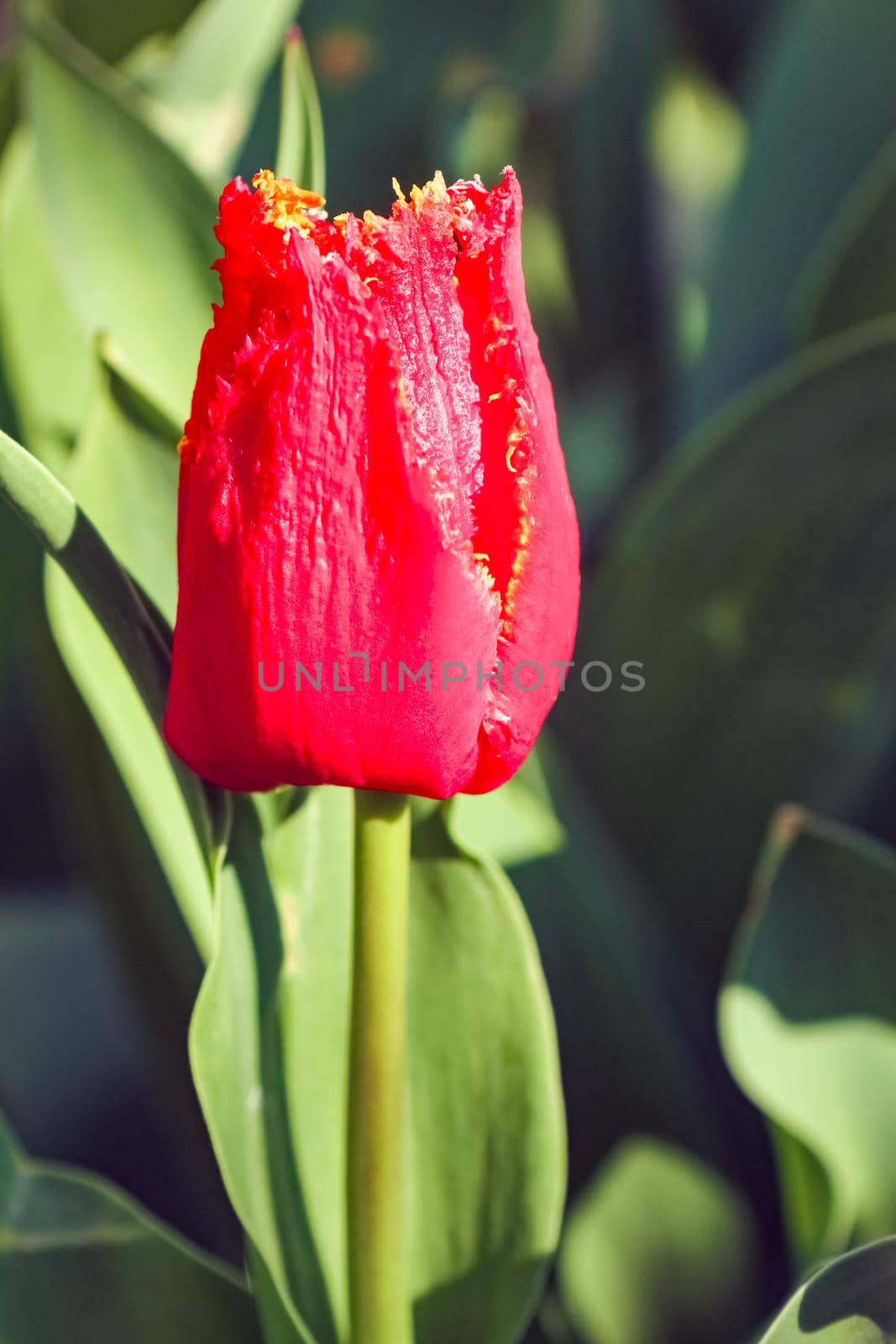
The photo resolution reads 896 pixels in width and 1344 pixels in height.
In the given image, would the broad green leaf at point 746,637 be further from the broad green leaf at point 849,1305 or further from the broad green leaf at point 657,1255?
the broad green leaf at point 849,1305

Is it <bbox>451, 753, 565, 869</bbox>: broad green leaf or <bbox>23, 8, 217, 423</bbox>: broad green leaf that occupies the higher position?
<bbox>23, 8, 217, 423</bbox>: broad green leaf

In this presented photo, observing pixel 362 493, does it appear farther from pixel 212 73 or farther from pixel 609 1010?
pixel 212 73

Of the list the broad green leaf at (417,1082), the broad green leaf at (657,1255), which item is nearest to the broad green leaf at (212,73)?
the broad green leaf at (417,1082)

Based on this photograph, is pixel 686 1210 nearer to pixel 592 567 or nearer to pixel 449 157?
pixel 592 567

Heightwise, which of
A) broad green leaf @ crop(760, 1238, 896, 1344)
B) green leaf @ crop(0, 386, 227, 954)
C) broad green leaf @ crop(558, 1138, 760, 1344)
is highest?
green leaf @ crop(0, 386, 227, 954)

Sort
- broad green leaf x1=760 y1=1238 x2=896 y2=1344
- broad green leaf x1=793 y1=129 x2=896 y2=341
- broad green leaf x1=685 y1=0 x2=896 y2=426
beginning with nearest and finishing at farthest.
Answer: broad green leaf x1=760 y1=1238 x2=896 y2=1344 → broad green leaf x1=793 y1=129 x2=896 y2=341 → broad green leaf x1=685 y1=0 x2=896 y2=426

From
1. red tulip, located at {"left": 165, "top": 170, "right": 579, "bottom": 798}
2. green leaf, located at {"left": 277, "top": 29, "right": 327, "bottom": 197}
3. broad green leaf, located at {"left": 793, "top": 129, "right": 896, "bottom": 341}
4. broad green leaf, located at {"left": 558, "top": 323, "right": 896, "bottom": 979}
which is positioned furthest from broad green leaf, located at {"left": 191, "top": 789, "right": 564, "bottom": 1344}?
broad green leaf, located at {"left": 793, "top": 129, "right": 896, "bottom": 341}

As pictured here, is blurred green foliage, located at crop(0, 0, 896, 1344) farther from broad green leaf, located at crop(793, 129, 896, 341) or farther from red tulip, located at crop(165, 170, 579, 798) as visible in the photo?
red tulip, located at crop(165, 170, 579, 798)
